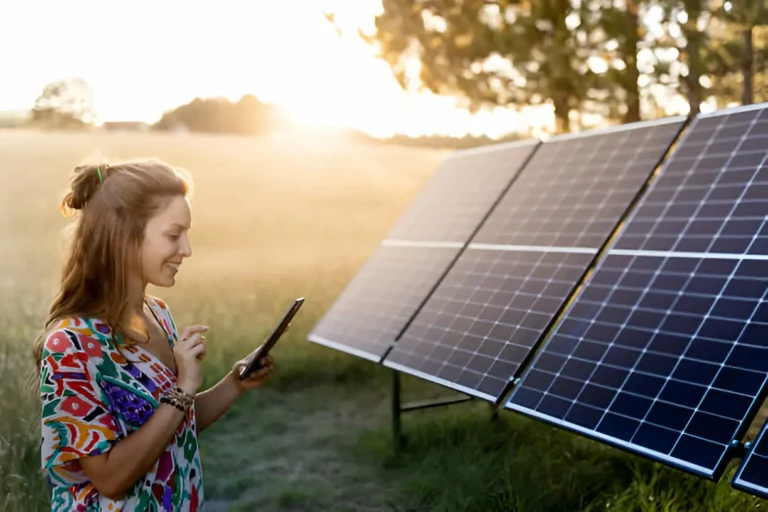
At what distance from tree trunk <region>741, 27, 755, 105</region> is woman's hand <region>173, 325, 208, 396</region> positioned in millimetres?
9265

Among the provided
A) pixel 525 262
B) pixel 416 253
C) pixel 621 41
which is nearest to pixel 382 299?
pixel 416 253

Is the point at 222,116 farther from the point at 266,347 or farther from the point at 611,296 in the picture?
the point at 266,347

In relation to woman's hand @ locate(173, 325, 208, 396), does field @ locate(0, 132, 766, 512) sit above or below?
below

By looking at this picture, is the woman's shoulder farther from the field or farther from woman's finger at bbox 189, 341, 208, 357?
the field

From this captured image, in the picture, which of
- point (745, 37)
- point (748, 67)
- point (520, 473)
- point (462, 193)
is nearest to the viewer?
point (520, 473)

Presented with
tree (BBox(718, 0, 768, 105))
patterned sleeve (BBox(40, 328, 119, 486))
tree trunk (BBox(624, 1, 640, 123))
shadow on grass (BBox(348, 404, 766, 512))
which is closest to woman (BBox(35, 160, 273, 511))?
patterned sleeve (BBox(40, 328, 119, 486))

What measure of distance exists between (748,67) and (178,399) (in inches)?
381

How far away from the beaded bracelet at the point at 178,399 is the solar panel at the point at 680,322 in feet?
7.28

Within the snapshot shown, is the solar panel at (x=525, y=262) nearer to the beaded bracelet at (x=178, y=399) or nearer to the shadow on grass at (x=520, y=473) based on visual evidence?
the shadow on grass at (x=520, y=473)

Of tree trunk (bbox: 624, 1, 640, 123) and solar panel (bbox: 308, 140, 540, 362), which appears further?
tree trunk (bbox: 624, 1, 640, 123)

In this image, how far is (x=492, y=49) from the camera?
11484 mm

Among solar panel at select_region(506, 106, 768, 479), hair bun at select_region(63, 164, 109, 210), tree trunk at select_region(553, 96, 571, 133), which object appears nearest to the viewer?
hair bun at select_region(63, 164, 109, 210)

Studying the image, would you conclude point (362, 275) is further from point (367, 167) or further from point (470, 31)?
point (367, 167)

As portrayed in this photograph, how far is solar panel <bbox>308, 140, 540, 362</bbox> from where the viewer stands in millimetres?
6594
